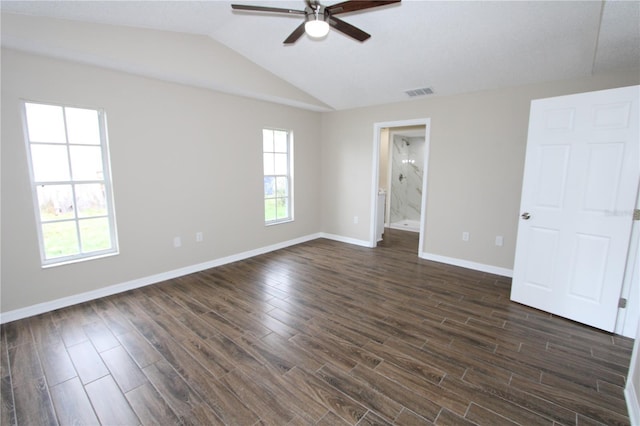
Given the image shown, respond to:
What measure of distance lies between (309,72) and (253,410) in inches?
152

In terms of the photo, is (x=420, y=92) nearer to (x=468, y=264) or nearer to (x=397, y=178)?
(x=468, y=264)

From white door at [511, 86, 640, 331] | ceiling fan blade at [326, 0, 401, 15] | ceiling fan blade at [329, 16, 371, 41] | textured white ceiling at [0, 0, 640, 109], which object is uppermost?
textured white ceiling at [0, 0, 640, 109]

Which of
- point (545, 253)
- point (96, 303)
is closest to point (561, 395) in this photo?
point (545, 253)

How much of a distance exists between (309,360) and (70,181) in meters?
2.99

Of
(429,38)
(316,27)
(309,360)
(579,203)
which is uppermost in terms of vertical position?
(429,38)

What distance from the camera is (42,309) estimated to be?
2846 millimetres

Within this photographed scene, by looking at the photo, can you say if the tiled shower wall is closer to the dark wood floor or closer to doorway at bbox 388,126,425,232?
doorway at bbox 388,126,425,232

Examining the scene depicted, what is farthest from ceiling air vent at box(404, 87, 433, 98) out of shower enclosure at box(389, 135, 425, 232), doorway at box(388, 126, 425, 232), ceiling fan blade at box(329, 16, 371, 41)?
shower enclosure at box(389, 135, 425, 232)

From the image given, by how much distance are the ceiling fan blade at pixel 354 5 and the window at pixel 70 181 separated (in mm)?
2668

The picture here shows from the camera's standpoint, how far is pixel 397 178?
736cm

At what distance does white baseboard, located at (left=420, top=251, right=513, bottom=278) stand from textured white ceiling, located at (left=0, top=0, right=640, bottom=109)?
2.38 m

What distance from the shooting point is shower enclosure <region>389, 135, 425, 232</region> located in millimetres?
7277

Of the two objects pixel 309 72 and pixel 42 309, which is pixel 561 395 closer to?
pixel 309 72

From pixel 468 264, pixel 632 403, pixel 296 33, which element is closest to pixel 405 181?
pixel 468 264
